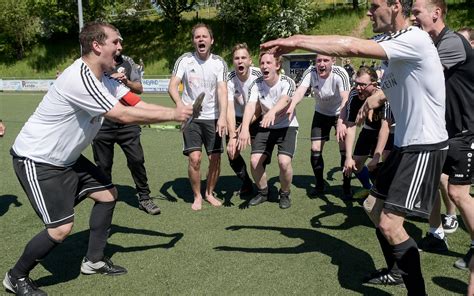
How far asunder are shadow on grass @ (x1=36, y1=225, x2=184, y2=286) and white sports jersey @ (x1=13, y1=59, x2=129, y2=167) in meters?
1.04

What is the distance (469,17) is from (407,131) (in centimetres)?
3382

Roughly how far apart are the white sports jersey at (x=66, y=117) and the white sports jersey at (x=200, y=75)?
2233 mm

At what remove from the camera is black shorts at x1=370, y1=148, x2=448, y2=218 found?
3115 millimetres

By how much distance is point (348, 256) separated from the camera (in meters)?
4.30

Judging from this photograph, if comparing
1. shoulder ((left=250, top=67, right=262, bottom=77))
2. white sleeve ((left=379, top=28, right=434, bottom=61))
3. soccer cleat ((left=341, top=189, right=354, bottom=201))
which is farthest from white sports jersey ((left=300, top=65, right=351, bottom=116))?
white sleeve ((left=379, top=28, right=434, bottom=61))

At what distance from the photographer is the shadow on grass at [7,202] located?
233 inches

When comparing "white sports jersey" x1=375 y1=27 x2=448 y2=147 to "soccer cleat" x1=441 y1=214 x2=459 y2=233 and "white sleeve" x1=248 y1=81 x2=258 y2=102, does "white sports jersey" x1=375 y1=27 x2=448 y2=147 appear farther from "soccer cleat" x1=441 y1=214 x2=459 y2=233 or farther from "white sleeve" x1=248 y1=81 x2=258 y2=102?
"white sleeve" x1=248 y1=81 x2=258 y2=102

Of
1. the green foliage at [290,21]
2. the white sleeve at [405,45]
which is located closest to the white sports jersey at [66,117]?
the white sleeve at [405,45]

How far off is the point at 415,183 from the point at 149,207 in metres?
3.60

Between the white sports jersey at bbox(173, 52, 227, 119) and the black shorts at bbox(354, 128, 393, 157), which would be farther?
the white sports jersey at bbox(173, 52, 227, 119)

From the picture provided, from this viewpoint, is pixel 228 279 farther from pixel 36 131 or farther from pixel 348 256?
pixel 36 131

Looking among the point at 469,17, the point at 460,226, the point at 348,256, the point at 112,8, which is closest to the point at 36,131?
the point at 348,256

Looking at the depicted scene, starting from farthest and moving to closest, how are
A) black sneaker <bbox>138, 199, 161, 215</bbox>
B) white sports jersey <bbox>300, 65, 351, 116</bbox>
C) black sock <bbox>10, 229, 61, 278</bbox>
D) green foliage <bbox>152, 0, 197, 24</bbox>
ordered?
green foliage <bbox>152, 0, 197, 24</bbox> → white sports jersey <bbox>300, 65, 351, 116</bbox> → black sneaker <bbox>138, 199, 161, 215</bbox> → black sock <bbox>10, 229, 61, 278</bbox>

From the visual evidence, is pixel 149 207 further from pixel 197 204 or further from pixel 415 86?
pixel 415 86
